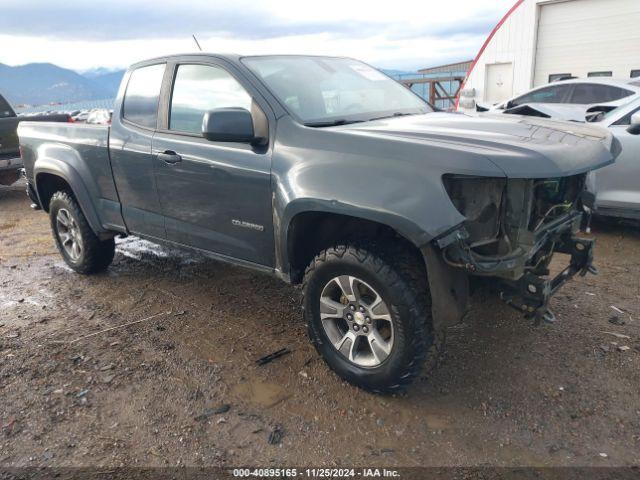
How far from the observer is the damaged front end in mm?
2434

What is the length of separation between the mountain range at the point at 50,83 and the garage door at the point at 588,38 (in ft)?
93.4

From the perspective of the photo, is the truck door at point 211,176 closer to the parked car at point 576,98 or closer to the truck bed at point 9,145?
the parked car at point 576,98

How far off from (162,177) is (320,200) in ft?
4.93

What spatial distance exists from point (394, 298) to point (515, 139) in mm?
1010

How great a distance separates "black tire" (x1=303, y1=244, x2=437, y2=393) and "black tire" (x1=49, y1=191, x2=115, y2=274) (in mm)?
2747

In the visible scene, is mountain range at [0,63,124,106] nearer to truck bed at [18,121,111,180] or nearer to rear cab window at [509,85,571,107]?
rear cab window at [509,85,571,107]

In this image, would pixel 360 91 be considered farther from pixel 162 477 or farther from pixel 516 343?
pixel 162 477

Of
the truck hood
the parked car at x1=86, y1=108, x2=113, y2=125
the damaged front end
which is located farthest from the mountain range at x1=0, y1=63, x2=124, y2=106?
the damaged front end

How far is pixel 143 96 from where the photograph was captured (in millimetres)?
4008

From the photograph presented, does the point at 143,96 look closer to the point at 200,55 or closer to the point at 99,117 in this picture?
the point at 200,55

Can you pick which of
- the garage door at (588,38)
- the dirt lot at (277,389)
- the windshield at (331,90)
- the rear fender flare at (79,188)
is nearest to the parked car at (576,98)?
the dirt lot at (277,389)

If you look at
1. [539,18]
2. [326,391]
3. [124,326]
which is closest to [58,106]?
[539,18]

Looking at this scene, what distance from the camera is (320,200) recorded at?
2768mm

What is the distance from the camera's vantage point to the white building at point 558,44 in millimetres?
14273
